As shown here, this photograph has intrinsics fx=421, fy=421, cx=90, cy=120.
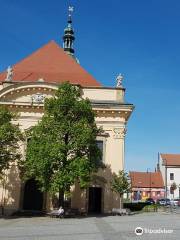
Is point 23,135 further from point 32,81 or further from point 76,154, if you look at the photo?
point 32,81

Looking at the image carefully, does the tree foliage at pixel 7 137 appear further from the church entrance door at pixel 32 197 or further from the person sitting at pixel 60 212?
the church entrance door at pixel 32 197

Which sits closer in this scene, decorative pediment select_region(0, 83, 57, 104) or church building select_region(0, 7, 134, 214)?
church building select_region(0, 7, 134, 214)

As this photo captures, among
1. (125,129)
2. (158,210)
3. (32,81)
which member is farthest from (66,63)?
(158,210)

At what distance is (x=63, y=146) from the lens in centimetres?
2858

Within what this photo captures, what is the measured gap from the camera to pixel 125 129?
3600 cm

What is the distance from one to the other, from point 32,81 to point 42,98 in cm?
173

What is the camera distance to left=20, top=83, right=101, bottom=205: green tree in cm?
2819

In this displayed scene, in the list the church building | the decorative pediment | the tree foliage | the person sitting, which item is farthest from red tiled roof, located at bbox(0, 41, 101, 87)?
the person sitting

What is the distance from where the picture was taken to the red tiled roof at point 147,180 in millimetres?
85312

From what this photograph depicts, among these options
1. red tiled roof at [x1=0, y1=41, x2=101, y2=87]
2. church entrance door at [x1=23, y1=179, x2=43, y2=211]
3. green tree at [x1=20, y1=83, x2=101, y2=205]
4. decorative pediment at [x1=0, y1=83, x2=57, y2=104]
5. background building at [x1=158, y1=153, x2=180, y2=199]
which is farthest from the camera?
background building at [x1=158, y1=153, x2=180, y2=199]

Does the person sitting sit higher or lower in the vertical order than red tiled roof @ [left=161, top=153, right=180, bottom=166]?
lower

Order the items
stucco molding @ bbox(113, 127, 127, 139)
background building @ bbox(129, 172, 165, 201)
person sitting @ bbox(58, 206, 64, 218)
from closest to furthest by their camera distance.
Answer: person sitting @ bbox(58, 206, 64, 218), stucco molding @ bbox(113, 127, 127, 139), background building @ bbox(129, 172, 165, 201)

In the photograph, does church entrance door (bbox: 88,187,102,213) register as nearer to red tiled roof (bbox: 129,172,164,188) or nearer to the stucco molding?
the stucco molding

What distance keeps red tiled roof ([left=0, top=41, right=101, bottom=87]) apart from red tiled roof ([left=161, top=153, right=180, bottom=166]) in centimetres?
4981
